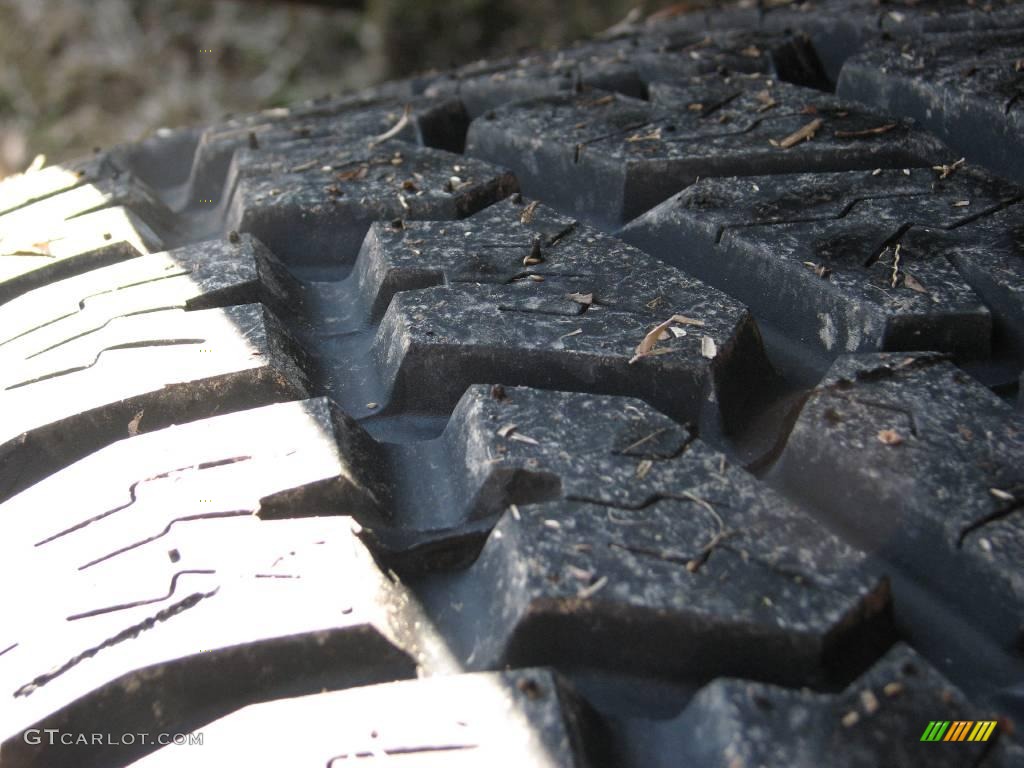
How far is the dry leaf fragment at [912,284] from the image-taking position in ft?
3.47

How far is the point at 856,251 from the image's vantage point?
114 centimetres

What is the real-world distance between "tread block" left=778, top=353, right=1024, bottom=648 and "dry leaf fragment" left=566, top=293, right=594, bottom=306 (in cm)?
26

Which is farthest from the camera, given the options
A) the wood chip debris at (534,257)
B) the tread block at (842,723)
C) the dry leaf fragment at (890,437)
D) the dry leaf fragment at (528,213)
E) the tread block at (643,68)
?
the tread block at (643,68)

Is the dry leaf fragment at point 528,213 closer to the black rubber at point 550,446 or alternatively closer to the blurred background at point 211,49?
the black rubber at point 550,446

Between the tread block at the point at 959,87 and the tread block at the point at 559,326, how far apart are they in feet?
1.68

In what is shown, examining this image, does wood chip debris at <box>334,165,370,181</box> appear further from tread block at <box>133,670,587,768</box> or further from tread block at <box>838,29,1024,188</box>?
tread block at <box>133,670,587,768</box>

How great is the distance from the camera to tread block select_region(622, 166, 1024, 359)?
3.40ft

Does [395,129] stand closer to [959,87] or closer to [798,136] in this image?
[798,136]

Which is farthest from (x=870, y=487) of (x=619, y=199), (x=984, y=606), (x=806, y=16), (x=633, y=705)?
(x=806, y=16)

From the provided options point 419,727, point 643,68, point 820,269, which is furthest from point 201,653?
point 643,68

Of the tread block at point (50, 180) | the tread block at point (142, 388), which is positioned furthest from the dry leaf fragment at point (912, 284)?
the tread block at point (50, 180)

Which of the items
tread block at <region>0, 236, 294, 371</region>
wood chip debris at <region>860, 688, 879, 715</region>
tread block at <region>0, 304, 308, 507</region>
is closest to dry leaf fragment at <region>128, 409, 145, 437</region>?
tread block at <region>0, 304, 308, 507</region>

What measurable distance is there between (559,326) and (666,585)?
380 millimetres

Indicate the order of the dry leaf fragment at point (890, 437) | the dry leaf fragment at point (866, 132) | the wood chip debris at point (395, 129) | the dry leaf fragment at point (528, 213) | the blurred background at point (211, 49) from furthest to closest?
the blurred background at point (211, 49)
the wood chip debris at point (395, 129)
the dry leaf fragment at point (866, 132)
the dry leaf fragment at point (528, 213)
the dry leaf fragment at point (890, 437)
